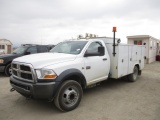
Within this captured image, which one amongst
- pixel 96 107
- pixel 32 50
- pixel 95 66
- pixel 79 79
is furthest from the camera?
pixel 32 50

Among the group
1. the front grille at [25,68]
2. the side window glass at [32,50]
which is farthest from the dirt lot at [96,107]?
the side window glass at [32,50]

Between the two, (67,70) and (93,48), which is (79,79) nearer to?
(67,70)

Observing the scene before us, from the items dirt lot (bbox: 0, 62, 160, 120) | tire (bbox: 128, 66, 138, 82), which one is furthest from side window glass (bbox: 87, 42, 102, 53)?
Result: tire (bbox: 128, 66, 138, 82)

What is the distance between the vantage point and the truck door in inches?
167

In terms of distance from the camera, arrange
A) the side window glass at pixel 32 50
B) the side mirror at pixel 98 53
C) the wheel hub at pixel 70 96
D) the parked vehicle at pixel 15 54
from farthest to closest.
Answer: the side window glass at pixel 32 50 → the parked vehicle at pixel 15 54 → the side mirror at pixel 98 53 → the wheel hub at pixel 70 96

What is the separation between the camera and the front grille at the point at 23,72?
3330 mm

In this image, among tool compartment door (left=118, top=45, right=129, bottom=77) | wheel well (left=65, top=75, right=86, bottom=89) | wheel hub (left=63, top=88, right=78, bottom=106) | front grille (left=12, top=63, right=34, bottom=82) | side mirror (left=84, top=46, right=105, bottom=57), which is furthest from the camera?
tool compartment door (left=118, top=45, right=129, bottom=77)

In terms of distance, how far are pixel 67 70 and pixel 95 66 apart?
1206 millimetres

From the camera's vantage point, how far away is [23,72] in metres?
3.53

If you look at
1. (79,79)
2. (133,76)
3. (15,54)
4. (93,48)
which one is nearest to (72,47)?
(93,48)

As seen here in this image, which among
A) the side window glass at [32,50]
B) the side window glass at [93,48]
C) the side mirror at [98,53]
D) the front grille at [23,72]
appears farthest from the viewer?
the side window glass at [32,50]

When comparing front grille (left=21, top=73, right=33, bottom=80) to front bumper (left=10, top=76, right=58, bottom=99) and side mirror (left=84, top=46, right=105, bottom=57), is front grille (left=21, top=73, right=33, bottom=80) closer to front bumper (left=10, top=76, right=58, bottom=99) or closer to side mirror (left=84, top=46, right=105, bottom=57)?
front bumper (left=10, top=76, right=58, bottom=99)

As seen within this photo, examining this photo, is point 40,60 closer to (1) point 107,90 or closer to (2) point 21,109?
(2) point 21,109

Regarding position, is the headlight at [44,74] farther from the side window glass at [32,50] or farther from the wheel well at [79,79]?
the side window glass at [32,50]
